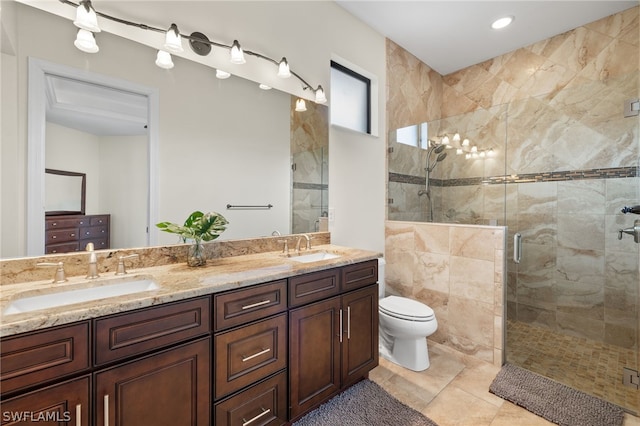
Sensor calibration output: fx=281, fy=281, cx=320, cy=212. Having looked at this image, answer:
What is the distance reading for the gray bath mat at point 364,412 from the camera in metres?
1.56

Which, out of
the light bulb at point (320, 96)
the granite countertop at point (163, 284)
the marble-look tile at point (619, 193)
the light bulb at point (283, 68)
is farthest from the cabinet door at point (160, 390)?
the marble-look tile at point (619, 193)

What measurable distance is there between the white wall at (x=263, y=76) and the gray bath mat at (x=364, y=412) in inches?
44.3

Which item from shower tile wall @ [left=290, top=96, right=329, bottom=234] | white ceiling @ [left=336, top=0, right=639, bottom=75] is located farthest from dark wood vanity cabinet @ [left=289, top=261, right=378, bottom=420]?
white ceiling @ [left=336, top=0, right=639, bottom=75]

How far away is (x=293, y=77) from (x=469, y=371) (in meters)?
2.53

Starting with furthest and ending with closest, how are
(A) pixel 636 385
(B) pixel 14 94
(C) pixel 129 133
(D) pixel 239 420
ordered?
(A) pixel 636 385 < (C) pixel 129 133 < (D) pixel 239 420 < (B) pixel 14 94

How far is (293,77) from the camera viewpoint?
6.77 ft

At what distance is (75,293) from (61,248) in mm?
256

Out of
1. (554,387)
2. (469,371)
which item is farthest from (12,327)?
(554,387)

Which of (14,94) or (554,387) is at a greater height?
(14,94)

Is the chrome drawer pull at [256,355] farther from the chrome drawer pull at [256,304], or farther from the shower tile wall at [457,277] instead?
the shower tile wall at [457,277]

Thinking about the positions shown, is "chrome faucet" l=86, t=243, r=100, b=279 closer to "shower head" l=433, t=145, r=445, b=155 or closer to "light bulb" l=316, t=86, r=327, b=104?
"light bulb" l=316, t=86, r=327, b=104

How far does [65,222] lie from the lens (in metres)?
1.27

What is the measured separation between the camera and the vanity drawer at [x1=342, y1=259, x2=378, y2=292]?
169cm

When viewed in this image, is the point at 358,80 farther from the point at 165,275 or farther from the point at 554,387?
the point at 554,387
